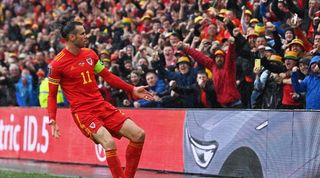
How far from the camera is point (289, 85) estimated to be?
1408 cm

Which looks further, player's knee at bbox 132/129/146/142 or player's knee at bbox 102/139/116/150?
player's knee at bbox 132/129/146/142

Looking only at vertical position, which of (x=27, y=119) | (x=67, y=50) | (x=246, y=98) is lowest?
(x=27, y=119)

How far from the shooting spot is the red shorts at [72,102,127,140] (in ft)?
38.1

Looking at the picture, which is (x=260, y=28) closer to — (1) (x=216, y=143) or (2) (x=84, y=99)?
(1) (x=216, y=143)

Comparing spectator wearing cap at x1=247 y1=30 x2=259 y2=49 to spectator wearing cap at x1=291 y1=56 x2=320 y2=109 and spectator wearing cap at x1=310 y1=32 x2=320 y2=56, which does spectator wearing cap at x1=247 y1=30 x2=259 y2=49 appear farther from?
spectator wearing cap at x1=291 y1=56 x2=320 y2=109

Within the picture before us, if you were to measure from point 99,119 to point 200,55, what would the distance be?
4659 mm

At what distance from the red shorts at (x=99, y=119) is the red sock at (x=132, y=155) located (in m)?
0.29

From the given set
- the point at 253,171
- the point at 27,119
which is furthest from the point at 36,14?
the point at 253,171

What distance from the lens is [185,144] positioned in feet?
50.8

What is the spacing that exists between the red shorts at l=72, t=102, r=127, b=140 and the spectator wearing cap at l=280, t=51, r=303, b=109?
143 inches

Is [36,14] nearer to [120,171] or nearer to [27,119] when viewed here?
[27,119]

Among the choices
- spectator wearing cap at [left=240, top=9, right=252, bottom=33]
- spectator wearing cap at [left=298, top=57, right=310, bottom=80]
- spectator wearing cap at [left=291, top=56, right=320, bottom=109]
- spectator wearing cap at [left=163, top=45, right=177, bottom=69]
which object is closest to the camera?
spectator wearing cap at [left=291, top=56, right=320, bottom=109]

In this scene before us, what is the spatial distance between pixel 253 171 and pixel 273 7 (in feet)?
12.5

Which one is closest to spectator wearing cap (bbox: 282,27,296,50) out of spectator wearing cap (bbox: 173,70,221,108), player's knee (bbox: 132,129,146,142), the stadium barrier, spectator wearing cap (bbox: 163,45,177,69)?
the stadium barrier
